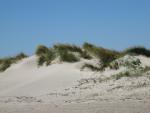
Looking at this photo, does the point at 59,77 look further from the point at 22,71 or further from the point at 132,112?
the point at 132,112

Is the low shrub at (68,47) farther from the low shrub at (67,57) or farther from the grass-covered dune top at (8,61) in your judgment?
the grass-covered dune top at (8,61)

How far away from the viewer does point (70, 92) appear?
9914mm

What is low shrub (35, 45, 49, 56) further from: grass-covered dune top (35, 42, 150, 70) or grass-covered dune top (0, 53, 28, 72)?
grass-covered dune top (0, 53, 28, 72)

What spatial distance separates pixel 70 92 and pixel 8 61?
6.71m

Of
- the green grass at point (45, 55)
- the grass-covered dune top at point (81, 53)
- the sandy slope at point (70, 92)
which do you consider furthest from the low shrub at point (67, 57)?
the green grass at point (45, 55)

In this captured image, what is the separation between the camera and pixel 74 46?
1491 centimetres

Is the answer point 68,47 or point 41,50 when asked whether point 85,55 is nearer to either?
point 68,47

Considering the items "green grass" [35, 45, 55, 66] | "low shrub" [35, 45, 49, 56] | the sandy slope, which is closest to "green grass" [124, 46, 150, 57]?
the sandy slope

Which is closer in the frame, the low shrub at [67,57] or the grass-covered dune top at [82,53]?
the grass-covered dune top at [82,53]

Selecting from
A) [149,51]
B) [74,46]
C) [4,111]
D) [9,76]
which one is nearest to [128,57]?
[149,51]

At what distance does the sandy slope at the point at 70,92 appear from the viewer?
787 cm

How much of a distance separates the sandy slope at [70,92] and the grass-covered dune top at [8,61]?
1.60 meters

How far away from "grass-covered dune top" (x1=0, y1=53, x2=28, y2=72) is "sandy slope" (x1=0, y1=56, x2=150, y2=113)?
160cm

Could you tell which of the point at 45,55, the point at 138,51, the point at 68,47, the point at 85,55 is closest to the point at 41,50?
the point at 45,55
